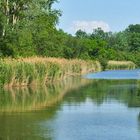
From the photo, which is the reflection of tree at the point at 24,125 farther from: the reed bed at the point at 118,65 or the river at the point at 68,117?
the reed bed at the point at 118,65

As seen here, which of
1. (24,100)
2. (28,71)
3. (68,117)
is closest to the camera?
(68,117)

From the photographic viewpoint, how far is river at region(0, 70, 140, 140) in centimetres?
1791

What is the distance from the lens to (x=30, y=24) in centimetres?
5400

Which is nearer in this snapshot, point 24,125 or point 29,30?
point 24,125

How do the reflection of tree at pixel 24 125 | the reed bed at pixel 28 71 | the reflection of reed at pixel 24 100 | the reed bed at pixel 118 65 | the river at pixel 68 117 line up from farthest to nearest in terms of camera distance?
1. the reed bed at pixel 118 65
2. the reed bed at pixel 28 71
3. the reflection of reed at pixel 24 100
4. the river at pixel 68 117
5. the reflection of tree at pixel 24 125

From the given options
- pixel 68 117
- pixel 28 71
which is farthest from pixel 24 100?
pixel 28 71

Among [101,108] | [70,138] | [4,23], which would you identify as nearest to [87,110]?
[101,108]

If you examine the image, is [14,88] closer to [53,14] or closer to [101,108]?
[101,108]

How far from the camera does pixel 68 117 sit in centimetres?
2231

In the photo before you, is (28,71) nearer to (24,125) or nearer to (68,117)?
(68,117)

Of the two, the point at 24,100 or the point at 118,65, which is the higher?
the point at 118,65

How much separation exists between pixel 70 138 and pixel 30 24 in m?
37.5

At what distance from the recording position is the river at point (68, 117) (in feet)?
58.7

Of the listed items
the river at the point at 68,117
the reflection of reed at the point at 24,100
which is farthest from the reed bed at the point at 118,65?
the river at the point at 68,117
